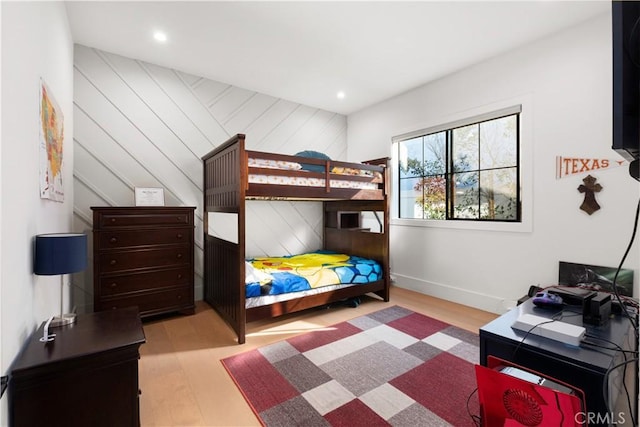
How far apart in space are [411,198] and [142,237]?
3173 millimetres

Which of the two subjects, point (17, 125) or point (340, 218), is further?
point (340, 218)

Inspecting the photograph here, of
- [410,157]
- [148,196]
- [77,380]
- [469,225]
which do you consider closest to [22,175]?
[77,380]

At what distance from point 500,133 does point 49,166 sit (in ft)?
12.4

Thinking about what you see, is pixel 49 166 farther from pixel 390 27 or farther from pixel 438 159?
pixel 438 159

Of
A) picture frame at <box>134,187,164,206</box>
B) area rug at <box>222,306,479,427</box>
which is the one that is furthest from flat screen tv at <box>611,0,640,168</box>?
picture frame at <box>134,187,164,206</box>

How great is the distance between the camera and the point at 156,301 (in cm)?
283

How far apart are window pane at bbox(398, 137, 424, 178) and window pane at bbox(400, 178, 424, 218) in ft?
0.32

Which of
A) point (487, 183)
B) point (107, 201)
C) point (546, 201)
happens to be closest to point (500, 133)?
point (487, 183)

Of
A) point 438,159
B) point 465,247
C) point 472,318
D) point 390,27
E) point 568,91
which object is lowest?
point 472,318

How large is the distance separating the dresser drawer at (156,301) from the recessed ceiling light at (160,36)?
2372mm

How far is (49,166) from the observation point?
67.6 inches

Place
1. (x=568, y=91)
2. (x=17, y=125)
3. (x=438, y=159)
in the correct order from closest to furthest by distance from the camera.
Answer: (x=17, y=125), (x=568, y=91), (x=438, y=159)

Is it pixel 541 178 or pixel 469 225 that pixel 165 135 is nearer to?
pixel 469 225

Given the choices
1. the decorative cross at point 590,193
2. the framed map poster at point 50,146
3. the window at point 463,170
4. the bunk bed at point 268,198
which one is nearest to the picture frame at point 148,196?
the bunk bed at point 268,198
